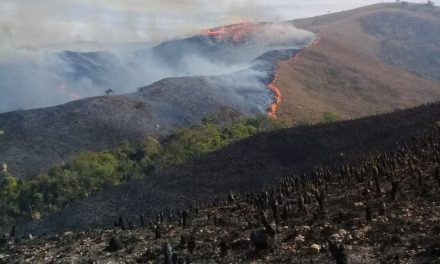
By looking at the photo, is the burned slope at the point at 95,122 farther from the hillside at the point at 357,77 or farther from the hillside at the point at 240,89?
the hillside at the point at 357,77

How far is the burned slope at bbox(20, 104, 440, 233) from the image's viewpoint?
1523 inches

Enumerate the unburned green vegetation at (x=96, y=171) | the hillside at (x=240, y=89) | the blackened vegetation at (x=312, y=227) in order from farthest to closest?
1. the hillside at (x=240, y=89)
2. the unburned green vegetation at (x=96, y=171)
3. the blackened vegetation at (x=312, y=227)

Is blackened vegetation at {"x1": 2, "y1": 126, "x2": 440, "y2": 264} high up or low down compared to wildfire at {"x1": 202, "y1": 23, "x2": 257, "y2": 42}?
down

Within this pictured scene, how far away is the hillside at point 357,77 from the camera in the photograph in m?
109

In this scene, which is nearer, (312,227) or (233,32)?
(312,227)

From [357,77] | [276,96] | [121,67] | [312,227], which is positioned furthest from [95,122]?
[121,67]

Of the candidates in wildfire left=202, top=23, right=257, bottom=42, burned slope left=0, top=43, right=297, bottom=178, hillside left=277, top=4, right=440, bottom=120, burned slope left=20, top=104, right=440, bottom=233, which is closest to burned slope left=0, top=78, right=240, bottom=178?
burned slope left=0, top=43, right=297, bottom=178

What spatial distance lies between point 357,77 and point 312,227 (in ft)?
382

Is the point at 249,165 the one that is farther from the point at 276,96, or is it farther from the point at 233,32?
the point at 233,32

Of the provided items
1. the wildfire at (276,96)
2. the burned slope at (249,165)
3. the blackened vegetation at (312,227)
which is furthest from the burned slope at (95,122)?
the blackened vegetation at (312,227)

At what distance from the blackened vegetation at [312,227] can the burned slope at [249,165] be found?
5293 millimetres

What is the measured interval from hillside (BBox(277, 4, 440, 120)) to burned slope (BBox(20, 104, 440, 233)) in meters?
44.4

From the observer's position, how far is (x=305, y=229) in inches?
834

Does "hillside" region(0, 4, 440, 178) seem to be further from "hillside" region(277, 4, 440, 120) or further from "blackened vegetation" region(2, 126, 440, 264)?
"blackened vegetation" region(2, 126, 440, 264)
